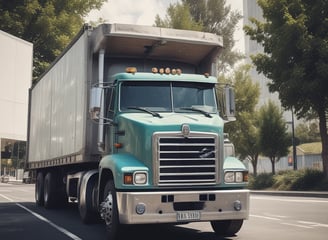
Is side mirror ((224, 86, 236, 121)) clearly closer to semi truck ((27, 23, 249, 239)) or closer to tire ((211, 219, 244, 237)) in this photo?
semi truck ((27, 23, 249, 239))

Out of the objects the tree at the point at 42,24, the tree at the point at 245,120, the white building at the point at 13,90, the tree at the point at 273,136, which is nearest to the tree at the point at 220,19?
the tree at the point at 245,120

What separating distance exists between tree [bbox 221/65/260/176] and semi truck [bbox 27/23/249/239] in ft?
80.3

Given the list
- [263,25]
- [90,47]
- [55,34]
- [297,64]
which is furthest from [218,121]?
[55,34]

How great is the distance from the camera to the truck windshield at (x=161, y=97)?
8469 millimetres

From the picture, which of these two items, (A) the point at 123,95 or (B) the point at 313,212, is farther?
(B) the point at 313,212

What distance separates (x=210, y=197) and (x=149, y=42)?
12.5ft

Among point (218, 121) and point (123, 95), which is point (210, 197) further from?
point (123, 95)

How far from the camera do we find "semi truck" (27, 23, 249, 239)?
7.48 meters

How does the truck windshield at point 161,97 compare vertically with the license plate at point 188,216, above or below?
above

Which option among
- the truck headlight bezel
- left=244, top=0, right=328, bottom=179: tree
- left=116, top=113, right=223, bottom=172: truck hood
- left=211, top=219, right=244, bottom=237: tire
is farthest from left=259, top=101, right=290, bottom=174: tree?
the truck headlight bezel

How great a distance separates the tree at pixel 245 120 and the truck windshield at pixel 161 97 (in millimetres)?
25645

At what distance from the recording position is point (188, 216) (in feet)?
24.3

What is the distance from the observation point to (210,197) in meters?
7.62

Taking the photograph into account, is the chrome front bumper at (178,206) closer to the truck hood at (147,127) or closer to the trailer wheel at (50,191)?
the truck hood at (147,127)
